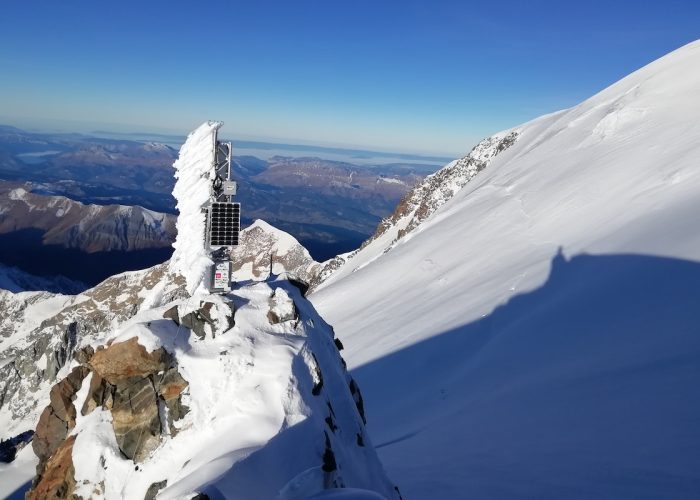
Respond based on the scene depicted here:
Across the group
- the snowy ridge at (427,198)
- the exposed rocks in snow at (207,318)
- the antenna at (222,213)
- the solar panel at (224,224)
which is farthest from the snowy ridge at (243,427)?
the snowy ridge at (427,198)

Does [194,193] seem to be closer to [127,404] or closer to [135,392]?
[135,392]

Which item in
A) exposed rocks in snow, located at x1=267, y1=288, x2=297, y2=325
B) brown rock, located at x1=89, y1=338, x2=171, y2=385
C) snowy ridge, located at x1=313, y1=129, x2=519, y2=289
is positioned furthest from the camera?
snowy ridge, located at x1=313, y1=129, x2=519, y2=289

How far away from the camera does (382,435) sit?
765 inches

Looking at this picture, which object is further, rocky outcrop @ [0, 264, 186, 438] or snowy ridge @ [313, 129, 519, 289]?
rocky outcrop @ [0, 264, 186, 438]

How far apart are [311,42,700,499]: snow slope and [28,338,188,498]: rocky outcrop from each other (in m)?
7.38

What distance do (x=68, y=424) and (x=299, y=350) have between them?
6418 mm

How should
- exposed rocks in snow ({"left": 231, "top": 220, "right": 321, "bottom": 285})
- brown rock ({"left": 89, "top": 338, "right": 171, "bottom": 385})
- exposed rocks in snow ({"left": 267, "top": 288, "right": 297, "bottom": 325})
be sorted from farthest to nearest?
exposed rocks in snow ({"left": 231, "top": 220, "right": 321, "bottom": 285}) → exposed rocks in snow ({"left": 267, "top": 288, "right": 297, "bottom": 325}) → brown rock ({"left": 89, "top": 338, "right": 171, "bottom": 385})

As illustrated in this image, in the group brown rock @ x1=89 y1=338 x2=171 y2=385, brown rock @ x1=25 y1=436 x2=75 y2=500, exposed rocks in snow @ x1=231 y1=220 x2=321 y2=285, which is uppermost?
brown rock @ x1=89 y1=338 x2=171 y2=385

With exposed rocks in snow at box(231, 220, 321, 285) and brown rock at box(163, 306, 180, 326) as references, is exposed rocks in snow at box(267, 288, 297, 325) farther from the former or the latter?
exposed rocks in snow at box(231, 220, 321, 285)

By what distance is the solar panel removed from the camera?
594 inches

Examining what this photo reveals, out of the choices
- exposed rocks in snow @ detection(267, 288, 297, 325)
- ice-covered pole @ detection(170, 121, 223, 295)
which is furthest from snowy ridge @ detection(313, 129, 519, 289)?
exposed rocks in snow @ detection(267, 288, 297, 325)

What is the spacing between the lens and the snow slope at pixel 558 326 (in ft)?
39.9

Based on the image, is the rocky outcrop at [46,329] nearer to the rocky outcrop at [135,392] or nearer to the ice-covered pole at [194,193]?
the ice-covered pole at [194,193]

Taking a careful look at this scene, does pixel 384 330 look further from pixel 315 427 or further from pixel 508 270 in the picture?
pixel 315 427
